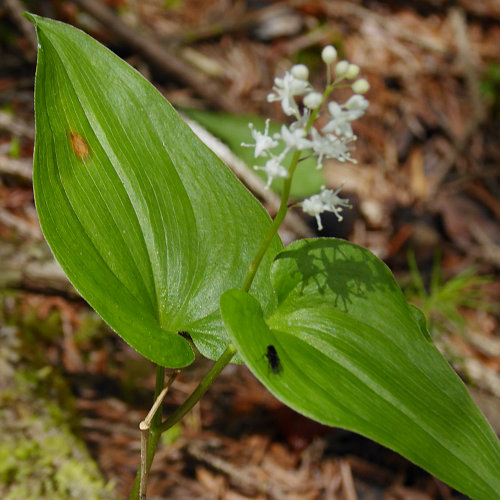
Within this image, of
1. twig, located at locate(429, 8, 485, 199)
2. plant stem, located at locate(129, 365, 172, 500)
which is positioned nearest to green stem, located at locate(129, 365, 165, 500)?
plant stem, located at locate(129, 365, 172, 500)

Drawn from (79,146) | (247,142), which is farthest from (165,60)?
(79,146)

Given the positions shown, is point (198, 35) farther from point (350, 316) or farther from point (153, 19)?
point (350, 316)

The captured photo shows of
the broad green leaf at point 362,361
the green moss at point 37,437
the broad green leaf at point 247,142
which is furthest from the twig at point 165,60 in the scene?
the broad green leaf at point 362,361

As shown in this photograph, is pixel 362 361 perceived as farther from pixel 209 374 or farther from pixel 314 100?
pixel 314 100

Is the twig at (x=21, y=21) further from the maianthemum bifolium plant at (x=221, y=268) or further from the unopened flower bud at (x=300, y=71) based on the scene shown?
the unopened flower bud at (x=300, y=71)

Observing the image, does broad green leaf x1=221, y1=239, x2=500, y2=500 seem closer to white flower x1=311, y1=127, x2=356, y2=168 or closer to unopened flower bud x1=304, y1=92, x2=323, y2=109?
white flower x1=311, y1=127, x2=356, y2=168

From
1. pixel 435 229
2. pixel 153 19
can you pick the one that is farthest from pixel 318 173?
pixel 153 19
